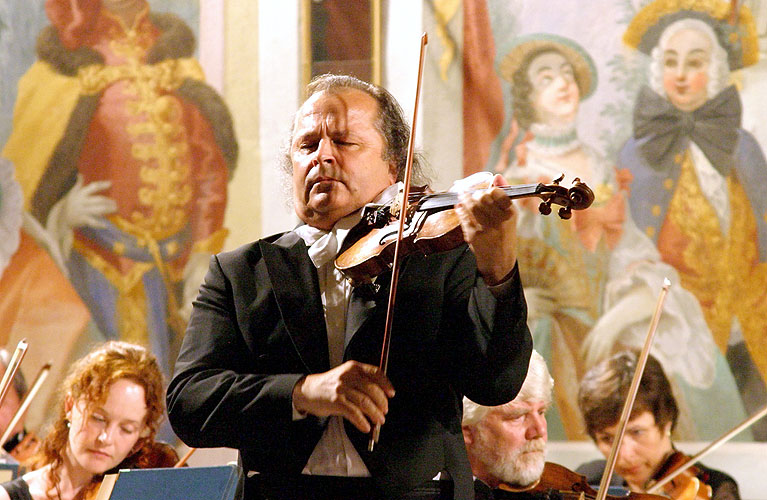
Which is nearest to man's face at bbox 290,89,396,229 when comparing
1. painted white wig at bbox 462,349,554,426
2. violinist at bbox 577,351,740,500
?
painted white wig at bbox 462,349,554,426

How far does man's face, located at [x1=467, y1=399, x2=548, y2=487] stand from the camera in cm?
265

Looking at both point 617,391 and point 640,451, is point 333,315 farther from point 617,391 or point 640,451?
point 617,391

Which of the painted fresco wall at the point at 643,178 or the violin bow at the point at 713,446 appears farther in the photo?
the painted fresco wall at the point at 643,178

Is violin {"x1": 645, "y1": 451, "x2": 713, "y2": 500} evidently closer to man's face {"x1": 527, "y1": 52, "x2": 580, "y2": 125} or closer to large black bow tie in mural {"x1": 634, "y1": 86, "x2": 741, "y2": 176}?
large black bow tie in mural {"x1": 634, "y1": 86, "x2": 741, "y2": 176}

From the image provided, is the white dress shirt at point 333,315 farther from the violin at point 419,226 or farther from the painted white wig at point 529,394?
the painted white wig at point 529,394

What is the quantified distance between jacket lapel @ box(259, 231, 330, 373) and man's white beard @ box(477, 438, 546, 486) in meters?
1.28

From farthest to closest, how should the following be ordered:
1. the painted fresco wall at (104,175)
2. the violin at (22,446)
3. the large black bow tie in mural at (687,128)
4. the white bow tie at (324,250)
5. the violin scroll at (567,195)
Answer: the painted fresco wall at (104,175) < the large black bow tie in mural at (687,128) < the violin at (22,446) < the white bow tie at (324,250) < the violin scroll at (567,195)

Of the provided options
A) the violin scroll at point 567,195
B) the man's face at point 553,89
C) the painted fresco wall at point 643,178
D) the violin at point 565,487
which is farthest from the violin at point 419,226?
the man's face at point 553,89

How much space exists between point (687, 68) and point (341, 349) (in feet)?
11.3

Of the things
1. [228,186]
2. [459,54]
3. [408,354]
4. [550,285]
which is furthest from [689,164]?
[408,354]

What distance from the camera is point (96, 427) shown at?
269 cm

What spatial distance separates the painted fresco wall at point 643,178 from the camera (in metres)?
4.28

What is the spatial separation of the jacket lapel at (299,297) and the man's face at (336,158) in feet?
0.28

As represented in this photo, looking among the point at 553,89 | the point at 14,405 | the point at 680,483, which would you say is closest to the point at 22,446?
the point at 14,405
